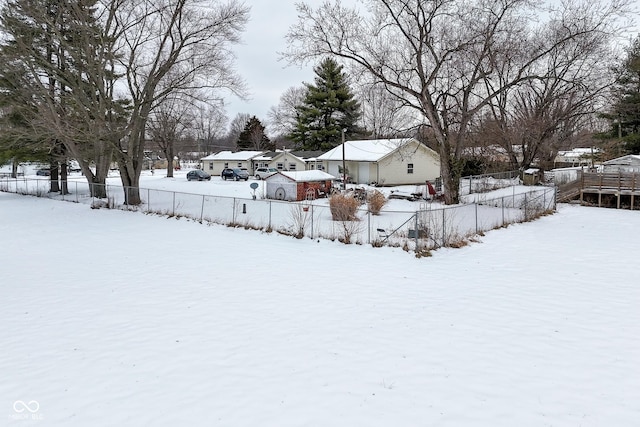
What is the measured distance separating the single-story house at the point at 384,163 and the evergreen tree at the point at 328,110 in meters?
14.1

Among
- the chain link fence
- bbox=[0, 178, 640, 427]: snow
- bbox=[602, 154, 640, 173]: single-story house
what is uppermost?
bbox=[602, 154, 640, 173]: single-story house

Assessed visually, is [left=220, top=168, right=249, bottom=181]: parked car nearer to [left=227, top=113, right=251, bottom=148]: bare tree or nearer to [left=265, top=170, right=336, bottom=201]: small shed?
[left=265, top=170, right=336, bottom=201]: small shed

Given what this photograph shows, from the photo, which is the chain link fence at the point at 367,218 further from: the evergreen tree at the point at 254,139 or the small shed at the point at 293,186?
the evergreen tree at the point at 254,139

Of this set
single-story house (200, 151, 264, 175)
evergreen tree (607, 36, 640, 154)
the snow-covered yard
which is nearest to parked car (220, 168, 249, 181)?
single-story house (200, 151, 264, 175)

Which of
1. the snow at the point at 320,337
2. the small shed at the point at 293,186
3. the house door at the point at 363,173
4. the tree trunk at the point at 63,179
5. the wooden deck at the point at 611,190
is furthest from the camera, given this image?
the house door at the point at 363,173

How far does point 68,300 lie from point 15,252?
6.12 m

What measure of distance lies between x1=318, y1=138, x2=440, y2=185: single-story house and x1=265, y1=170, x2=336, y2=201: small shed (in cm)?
828

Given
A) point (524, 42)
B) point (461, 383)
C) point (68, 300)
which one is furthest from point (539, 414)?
point (524, 42)

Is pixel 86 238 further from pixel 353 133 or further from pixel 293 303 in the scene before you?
pixel 353 133

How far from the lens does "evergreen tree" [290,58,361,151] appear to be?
53.0 m

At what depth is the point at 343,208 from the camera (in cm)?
1614

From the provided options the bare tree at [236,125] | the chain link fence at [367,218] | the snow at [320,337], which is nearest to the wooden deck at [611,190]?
the chain link fence at [367,218]

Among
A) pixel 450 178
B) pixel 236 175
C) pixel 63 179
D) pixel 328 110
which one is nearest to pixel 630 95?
pixel 450 178

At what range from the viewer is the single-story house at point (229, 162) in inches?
2061
